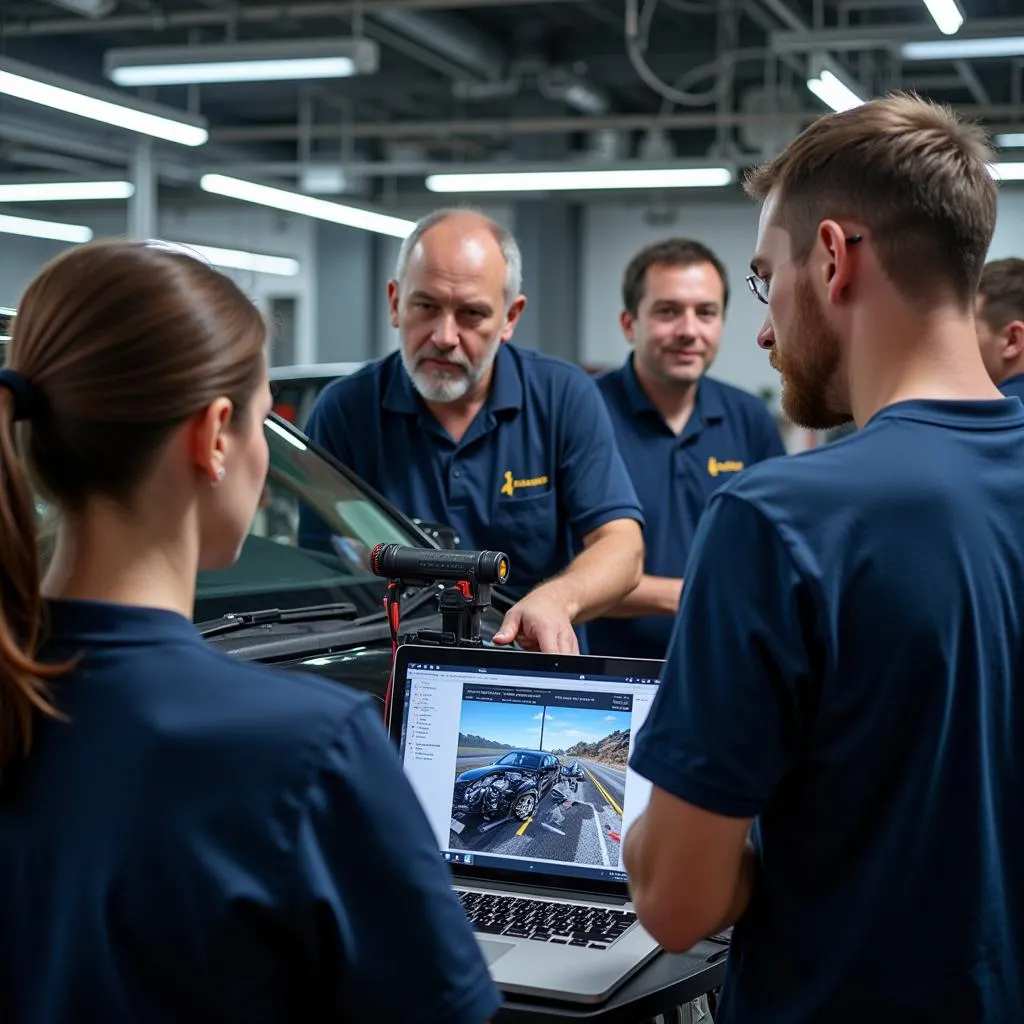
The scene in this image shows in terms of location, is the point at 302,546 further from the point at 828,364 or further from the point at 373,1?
the point at 373,1

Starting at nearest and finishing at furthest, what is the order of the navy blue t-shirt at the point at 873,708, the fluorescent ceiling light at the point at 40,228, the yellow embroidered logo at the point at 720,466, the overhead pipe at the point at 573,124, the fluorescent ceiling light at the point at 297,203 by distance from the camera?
the navy blue t-shirt at the point at 873,708 → the yellow embroidered logo at the point at 720,466 → the fluorescent ceiling light at the point at 297,203 → the overhead pipe at the point at 573,124 → the fluorescent ceiling light at the point at 40,228

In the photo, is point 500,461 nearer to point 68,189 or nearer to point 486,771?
point 486,771

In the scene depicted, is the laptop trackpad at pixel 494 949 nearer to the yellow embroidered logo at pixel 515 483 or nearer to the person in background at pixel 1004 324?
the yellow embroidered logo at pixel 515 483

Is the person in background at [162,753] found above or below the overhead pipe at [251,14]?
below

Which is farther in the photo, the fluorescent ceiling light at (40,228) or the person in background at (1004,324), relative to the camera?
the fluorescent ceiling light at (40,228)

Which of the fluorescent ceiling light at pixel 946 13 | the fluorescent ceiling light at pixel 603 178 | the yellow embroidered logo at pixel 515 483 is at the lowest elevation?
the yellow embroidered logo at pixel 515 483

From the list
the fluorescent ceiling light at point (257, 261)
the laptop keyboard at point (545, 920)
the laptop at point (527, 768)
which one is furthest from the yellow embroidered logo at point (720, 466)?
the fluorescent ceiling light at point (257, 261)

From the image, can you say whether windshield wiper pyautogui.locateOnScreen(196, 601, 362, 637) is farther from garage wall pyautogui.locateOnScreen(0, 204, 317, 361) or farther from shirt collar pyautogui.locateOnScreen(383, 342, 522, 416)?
garage wall pyautogui.locateOnScreen(0, 204, 317, 361)

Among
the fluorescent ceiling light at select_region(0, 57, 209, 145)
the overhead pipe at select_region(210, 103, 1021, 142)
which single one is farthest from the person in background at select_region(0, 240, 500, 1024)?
the overhead pipe at select_region(210, 103, 1021, 142)

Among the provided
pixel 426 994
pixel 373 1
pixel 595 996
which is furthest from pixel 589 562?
pixel 373 1

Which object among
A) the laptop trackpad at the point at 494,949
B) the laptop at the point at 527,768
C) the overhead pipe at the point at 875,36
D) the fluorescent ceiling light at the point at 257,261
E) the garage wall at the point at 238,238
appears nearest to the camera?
the laptop trackpad at the point at 494,949

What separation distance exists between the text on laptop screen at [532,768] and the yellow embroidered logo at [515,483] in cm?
102

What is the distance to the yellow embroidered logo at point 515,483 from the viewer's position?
2.85 m

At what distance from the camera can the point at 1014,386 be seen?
339 cm
